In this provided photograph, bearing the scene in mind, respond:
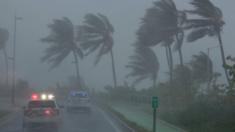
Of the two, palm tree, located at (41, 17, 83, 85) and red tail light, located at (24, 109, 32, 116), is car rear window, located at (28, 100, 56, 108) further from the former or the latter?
palm tree, located at (41, 17, 83, 85)

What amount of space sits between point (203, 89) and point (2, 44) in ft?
145

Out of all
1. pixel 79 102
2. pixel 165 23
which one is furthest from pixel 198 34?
pixel 79 102

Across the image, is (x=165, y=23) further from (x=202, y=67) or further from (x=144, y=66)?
(x=144, y=66)

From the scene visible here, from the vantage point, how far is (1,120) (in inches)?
1374

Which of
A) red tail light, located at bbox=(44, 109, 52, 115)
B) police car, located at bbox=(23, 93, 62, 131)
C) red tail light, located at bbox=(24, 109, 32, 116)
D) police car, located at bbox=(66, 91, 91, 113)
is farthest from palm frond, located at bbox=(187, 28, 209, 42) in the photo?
red tail light, located at bbox=(24, 109, 32, 116)

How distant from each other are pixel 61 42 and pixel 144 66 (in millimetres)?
13426

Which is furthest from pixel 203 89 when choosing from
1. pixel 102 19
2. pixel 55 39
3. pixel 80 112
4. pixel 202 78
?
pixel 55 39

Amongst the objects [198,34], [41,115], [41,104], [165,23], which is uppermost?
[165,23]

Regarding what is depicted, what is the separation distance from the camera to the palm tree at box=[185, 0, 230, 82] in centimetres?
4316

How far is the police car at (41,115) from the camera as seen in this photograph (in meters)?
28.6

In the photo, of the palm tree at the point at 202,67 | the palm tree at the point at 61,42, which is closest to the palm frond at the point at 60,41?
the palm tree at the point at 61,42

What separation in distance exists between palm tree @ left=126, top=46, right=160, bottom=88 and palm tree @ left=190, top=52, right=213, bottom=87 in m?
17.8

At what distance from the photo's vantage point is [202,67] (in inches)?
2165

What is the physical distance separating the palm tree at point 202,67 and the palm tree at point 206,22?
581 cm
